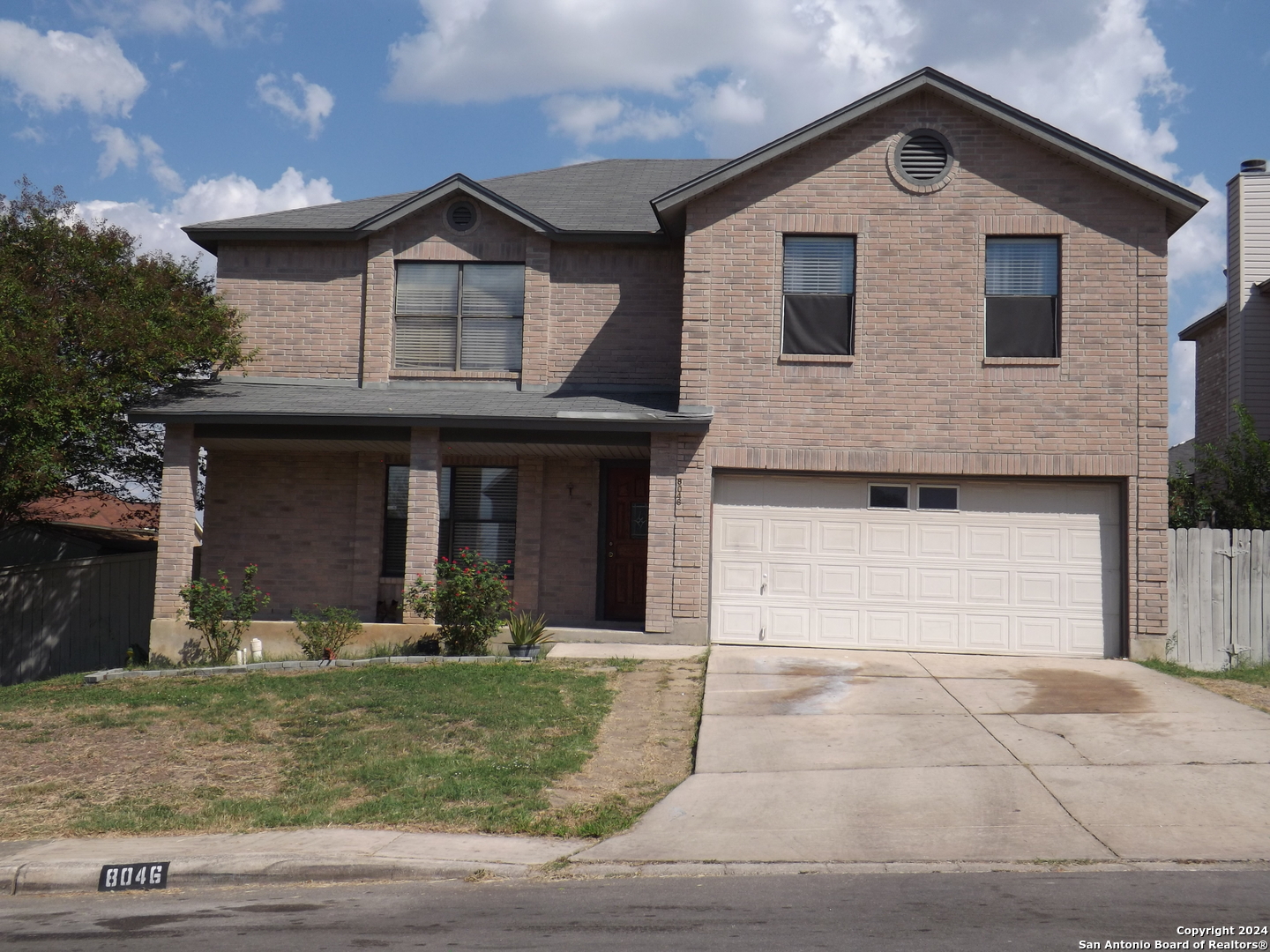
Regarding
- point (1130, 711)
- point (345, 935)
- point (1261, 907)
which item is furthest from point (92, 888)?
point (1130, 711)

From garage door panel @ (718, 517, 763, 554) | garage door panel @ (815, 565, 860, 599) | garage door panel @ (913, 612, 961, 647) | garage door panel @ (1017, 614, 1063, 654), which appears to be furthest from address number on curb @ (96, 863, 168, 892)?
garage door panel @ (1017, 614, 1063, 654)

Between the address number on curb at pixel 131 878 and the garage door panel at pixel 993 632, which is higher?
the garage door panel at pixel 993 632

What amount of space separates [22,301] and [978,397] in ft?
41.2

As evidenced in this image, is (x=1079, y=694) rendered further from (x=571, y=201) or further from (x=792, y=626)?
(x=571, y=201)

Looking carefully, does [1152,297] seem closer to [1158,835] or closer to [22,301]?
[1158,835]

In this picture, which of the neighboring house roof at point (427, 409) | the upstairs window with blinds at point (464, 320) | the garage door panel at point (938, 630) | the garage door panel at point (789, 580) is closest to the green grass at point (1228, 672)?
the garage door panel at point (938, 630)

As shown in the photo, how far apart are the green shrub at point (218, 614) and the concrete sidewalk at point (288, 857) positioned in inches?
264

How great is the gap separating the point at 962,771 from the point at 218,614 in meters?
9.66

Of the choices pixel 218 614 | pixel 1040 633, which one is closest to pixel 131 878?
Result: pixel 218 614

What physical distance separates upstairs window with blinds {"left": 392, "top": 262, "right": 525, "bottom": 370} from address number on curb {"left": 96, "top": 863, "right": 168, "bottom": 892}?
33.0ft

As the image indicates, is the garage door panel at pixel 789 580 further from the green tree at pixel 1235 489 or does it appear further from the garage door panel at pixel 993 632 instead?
the green tree at pixel 1235 489

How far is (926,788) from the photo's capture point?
823 cm

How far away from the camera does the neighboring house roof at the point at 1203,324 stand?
19969mm

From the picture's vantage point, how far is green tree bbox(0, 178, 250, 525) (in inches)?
552
